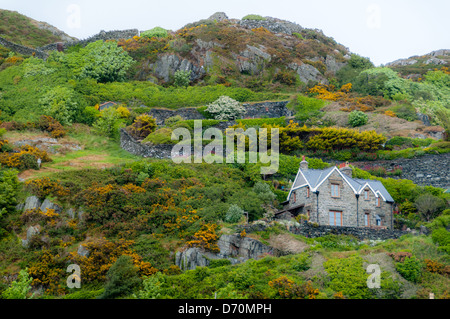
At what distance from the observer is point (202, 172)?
43094mm

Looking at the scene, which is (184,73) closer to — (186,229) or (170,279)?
(186,229)

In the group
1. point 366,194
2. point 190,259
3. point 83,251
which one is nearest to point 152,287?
point 190,259

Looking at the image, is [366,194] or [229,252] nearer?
[229,252]

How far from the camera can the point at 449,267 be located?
28.3 meters

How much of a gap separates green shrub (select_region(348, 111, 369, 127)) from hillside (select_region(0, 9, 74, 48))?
5485cm

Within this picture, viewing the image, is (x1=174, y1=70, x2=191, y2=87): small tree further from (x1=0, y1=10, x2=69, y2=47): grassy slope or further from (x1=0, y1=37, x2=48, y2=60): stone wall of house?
(x1=0, y1=10, x2=69, y2=47): grassy slope

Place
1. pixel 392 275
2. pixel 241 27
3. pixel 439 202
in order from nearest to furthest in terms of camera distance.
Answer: pixel 392 275 → pixel 439 202 → pixel 241 27

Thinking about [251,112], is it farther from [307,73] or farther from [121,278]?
[121,278]

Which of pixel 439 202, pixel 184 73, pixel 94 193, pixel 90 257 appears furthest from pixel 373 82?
pixel 90 257

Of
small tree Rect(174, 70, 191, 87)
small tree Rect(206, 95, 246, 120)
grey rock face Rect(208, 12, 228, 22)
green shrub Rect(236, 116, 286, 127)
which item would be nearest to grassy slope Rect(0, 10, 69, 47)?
grey rock face Rect(208, 12, 228, 22)

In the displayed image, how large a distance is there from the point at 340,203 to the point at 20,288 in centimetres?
2188

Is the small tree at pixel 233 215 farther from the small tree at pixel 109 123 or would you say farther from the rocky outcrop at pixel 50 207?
the small tree at pixel 109 123

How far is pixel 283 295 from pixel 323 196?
42.9 ft

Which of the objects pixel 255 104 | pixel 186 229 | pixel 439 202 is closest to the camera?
pixel 186 229
